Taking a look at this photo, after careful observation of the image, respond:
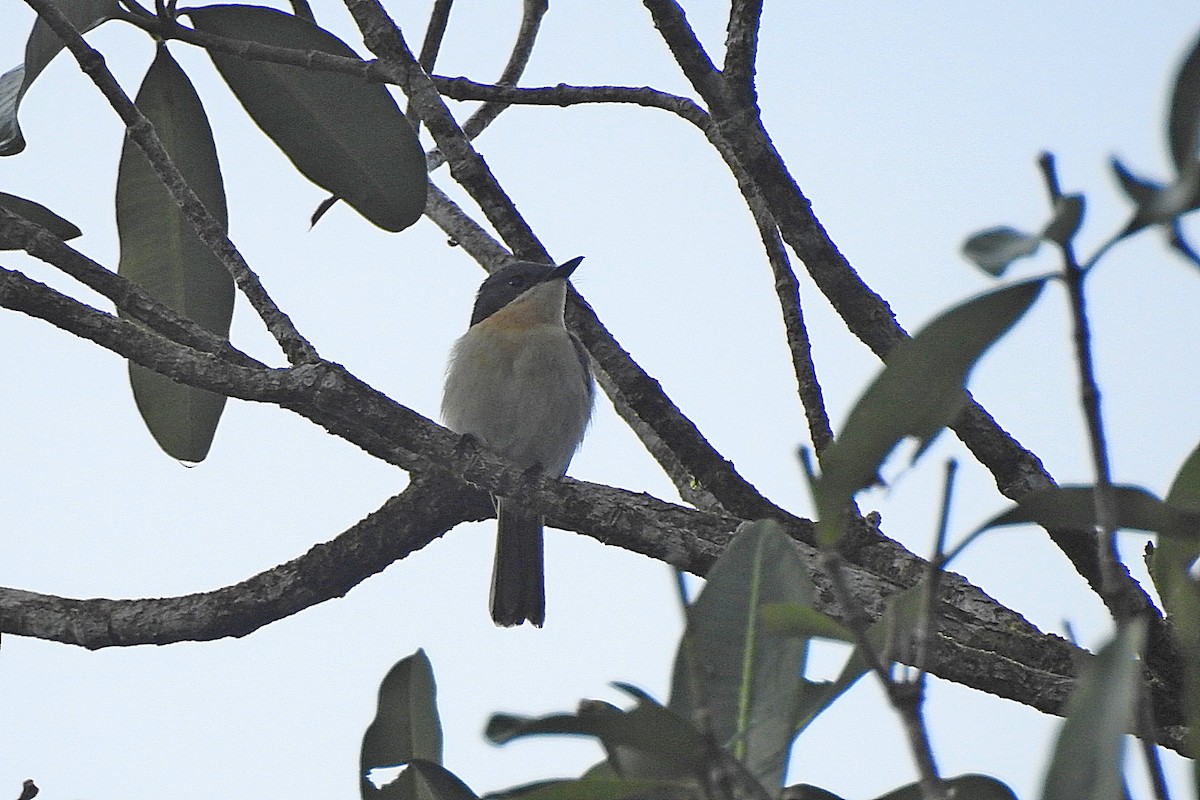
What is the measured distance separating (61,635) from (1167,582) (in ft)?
8.10

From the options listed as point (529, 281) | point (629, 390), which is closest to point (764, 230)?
point (629, 390)

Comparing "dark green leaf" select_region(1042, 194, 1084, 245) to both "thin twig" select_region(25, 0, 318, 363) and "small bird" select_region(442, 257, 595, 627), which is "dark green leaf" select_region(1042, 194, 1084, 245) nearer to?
"thin twig" select_region(25, 0, 318, 363)

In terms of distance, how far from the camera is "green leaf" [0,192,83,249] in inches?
138

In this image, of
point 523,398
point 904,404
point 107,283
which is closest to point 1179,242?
point 904,404

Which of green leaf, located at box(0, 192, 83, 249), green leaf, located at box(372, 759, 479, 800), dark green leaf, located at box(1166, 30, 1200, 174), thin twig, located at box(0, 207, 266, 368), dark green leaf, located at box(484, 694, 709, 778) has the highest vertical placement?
green leaf, located at box(0, 192, 83, 249)

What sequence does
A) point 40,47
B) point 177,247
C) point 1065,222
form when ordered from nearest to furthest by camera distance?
point 1065,222, point 40,47, point 177,247

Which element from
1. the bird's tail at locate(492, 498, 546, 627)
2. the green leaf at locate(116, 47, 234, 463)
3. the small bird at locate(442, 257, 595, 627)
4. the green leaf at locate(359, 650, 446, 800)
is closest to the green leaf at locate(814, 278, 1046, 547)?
the green leaf at locate(359, 650, 446, 800)

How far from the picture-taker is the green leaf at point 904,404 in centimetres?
124

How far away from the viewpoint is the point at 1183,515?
1.29 metres

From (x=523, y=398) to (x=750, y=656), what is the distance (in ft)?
14.5

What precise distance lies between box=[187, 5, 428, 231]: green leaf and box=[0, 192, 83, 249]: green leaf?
56 cm

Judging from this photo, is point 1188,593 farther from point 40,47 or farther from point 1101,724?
point 40,47

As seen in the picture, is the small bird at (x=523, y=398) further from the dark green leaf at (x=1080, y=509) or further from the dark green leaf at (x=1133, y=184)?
the dark green leaf at (x=1133, y=184)

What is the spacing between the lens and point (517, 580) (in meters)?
5.95
